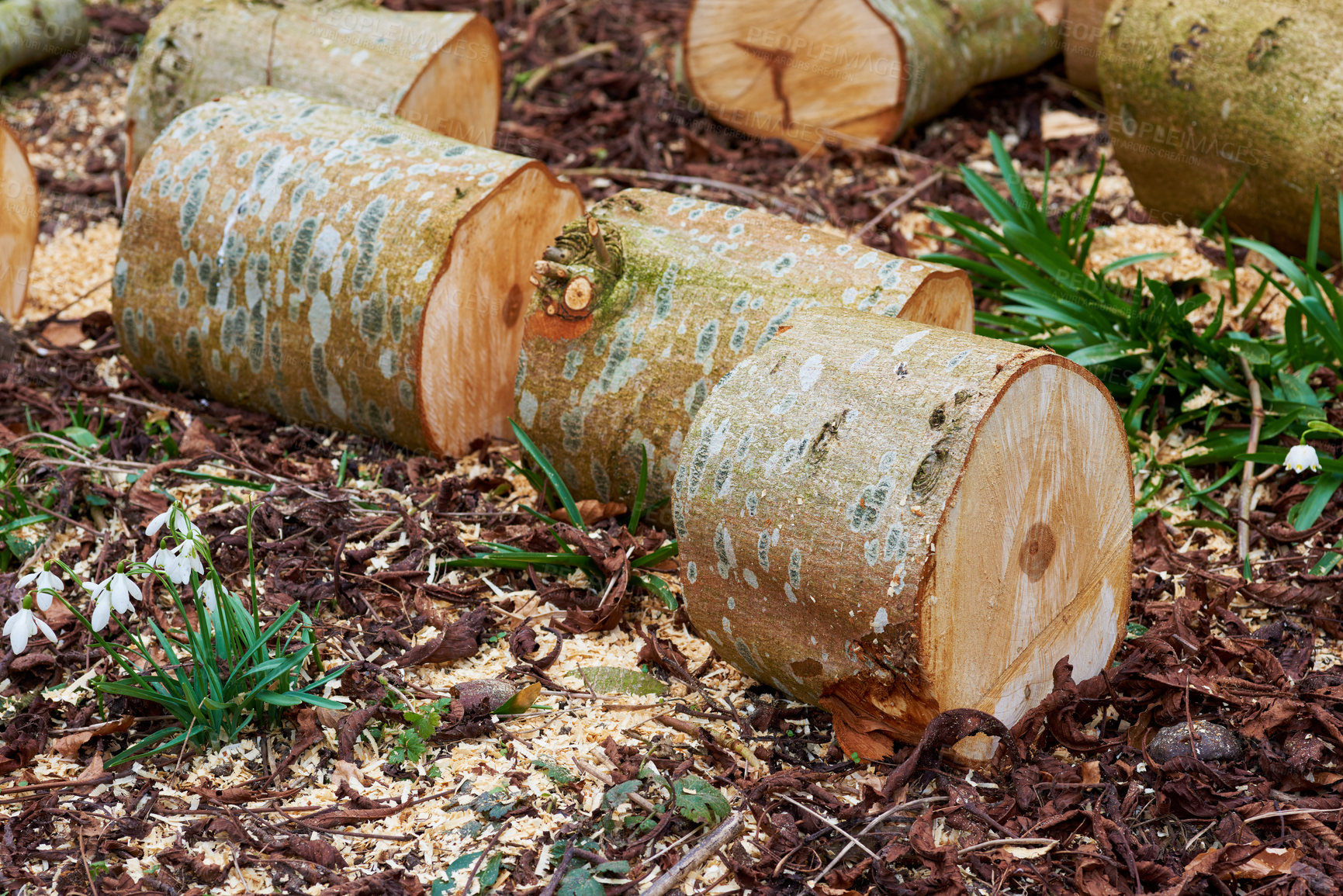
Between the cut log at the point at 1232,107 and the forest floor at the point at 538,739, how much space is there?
1240 mm

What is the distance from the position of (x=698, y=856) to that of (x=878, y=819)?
33cm

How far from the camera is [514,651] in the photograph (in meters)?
2.57

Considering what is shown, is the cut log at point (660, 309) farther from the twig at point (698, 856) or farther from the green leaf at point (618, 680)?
the twig at point (698, 856)

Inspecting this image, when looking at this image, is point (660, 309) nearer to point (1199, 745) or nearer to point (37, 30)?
point (1199, 745)

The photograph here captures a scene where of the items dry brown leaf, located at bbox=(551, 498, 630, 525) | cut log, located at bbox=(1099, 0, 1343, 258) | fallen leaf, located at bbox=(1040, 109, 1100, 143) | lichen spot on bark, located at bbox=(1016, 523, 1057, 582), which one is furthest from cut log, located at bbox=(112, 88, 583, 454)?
fallen leaf, located at bbox=(1040, 109, 1100, 143)

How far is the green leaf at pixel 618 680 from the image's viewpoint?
2.47m

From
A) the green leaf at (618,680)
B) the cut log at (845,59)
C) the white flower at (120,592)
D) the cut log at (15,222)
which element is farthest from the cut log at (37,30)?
the green leaf at (618,680)

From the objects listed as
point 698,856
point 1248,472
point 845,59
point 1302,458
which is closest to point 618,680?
point 698,856

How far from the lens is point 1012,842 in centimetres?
202

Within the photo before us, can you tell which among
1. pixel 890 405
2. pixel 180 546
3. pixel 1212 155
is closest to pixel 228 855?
pixel 180 546

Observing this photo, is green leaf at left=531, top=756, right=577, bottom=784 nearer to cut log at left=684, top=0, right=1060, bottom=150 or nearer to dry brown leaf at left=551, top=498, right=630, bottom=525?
dry brown leaf at left=551, top=498, right=630, bottom=525

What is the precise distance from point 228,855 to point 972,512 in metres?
1.41

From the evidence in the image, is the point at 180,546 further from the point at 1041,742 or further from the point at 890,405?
the point at 1041,742

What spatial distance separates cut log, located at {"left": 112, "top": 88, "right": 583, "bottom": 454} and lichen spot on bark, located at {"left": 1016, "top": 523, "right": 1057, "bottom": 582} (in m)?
1.63
